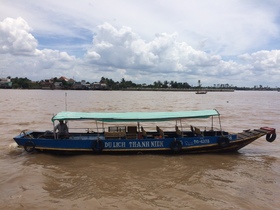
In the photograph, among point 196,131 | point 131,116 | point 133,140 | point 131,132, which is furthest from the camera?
point 196,131

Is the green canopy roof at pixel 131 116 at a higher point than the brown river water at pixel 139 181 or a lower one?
higher

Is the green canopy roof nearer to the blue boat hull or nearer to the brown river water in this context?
A: the blue boat hull

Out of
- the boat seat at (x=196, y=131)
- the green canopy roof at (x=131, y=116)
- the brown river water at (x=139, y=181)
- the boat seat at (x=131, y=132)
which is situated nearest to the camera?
the brown river water at (x=139, y=181)

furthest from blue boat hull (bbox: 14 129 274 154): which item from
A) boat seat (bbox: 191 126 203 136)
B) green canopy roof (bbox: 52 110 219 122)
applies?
green canopy roof (bbox: 52 110 219 122)

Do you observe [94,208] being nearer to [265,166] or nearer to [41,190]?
[41,190]

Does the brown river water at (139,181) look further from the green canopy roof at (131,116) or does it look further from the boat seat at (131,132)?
the green canopy roof at (131,116)

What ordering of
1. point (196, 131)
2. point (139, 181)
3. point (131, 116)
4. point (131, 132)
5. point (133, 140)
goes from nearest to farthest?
1. point (139, 181)
2. point (133, 140)
3. point (131, 116)
4. point (131, 132)
5. point (196, 131)

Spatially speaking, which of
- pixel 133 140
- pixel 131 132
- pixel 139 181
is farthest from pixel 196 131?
pixel 139 181

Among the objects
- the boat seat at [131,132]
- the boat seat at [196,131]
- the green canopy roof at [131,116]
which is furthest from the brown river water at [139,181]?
the green canopy roof at [131,116]

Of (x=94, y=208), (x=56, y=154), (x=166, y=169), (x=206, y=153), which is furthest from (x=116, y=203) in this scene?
(x=206, y=153)

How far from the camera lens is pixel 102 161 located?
11.1m

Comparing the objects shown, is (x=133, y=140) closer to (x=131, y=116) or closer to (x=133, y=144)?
(x=133, y=144)

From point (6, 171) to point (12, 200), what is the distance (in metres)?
2.83

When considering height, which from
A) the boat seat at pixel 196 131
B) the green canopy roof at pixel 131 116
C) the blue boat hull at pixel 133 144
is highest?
A: the green canopy roof at pixel 131 116
